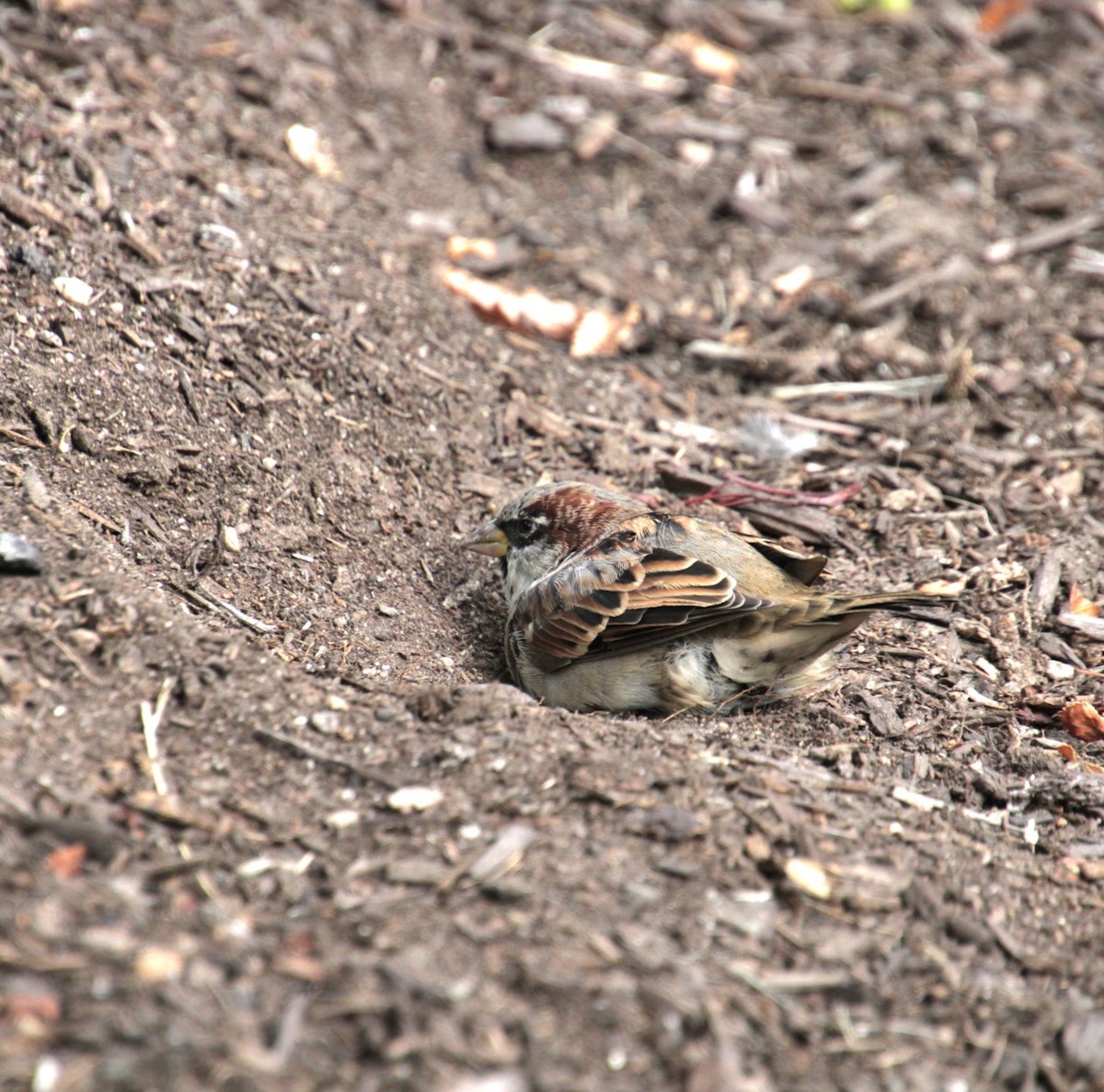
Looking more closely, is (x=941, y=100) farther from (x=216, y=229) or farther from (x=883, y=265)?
(x=216, y=229)

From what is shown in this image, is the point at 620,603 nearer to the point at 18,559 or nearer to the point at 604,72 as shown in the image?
the point at 18,559

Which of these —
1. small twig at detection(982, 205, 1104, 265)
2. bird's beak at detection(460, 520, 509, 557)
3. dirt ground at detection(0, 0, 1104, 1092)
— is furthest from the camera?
small twig at detection(982, 205, 1104, 265)

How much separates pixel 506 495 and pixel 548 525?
0.53m

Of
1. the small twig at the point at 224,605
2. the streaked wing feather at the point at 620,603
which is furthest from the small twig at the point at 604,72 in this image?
the small twig at the point at 224,605

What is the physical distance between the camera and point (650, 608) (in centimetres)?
468

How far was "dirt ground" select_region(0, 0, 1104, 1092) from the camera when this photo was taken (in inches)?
114

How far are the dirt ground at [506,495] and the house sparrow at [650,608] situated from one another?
10.4 inches

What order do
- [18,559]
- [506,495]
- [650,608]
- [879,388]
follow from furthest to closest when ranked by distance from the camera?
[879,388]
[506,495]
[650,608]
[18,559]

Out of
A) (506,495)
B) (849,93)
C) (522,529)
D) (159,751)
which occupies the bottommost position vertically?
(506,495)

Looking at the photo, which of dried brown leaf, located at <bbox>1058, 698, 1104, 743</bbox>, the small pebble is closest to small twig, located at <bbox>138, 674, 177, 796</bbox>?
the small pebble

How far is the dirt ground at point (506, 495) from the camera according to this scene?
288 cm

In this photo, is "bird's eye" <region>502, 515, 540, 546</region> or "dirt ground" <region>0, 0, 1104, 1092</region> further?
"bird's eye" <region>502, 515, 540, 546</region>

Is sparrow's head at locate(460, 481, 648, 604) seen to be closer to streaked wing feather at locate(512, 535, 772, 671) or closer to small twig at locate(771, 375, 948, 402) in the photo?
streaked wing feather at locate(512, 535, 772, 671)

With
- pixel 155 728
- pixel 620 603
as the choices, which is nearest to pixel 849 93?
pixel 620 603
